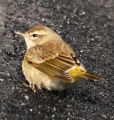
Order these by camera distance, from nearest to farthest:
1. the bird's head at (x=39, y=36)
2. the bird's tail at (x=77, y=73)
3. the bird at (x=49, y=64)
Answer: the bird's tail at (x=77, y=73)
the bird at (x=49, y=64)
the bird's head at (x=39, y=36)

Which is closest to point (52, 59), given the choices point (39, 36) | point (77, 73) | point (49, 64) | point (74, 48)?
point (49, 64)

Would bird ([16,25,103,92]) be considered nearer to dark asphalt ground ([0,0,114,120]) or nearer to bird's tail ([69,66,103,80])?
bird's tail ([69,66,103,80])

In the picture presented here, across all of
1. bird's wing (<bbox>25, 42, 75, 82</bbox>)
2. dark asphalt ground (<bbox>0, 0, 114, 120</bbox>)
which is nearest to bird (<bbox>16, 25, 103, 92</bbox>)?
bird's wing (<bbox>25, 42, 75, 82</bbox>)

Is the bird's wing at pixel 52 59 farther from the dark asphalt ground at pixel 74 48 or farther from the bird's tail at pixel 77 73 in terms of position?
the dark asphalt ground at pixel 74 48

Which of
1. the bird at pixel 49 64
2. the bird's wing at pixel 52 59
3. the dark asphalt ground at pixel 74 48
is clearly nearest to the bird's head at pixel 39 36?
the bird at pixel 49 64

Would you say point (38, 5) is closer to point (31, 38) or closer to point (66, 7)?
point (66, 7)

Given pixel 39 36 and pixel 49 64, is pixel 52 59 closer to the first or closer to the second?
pixel 49 64

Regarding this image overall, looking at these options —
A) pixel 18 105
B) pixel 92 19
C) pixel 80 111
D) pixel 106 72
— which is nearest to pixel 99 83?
pixel 106 72
